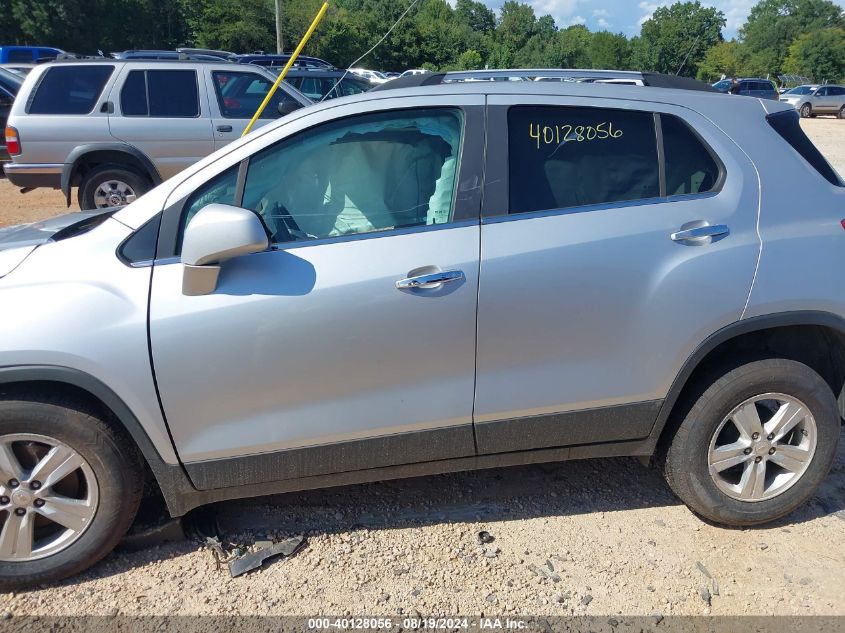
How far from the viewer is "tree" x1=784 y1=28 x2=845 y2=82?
5369cm

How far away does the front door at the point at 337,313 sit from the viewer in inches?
97.3

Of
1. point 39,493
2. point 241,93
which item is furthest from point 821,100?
point 39,493

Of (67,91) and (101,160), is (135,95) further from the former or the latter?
(101,160)

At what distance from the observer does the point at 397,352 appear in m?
2.57

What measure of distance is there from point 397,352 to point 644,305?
99cm

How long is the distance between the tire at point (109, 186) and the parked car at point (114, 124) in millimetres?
11


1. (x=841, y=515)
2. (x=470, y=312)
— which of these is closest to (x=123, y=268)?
(x=470, y=312)

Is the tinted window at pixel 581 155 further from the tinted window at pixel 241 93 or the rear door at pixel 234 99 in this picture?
the tinted window at pixel 241 93

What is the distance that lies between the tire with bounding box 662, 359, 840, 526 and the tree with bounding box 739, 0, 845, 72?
7351 centimetres

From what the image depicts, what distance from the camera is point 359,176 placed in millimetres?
2791

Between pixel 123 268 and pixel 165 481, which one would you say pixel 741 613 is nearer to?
pixel 165 481

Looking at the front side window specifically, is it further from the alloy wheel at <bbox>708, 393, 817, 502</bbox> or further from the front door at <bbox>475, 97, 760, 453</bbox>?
the alloy wheel at <bbox>708, 393, 817, 502</bbox>

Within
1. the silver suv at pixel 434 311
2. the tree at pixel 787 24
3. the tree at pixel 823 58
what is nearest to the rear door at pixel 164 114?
the silver suv at pixel 434 311

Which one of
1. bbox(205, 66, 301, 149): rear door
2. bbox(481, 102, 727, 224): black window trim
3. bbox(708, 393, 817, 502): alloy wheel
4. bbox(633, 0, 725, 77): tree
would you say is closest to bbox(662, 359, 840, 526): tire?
Result: bbox(708, 393, 817, 502): alloy wheel
